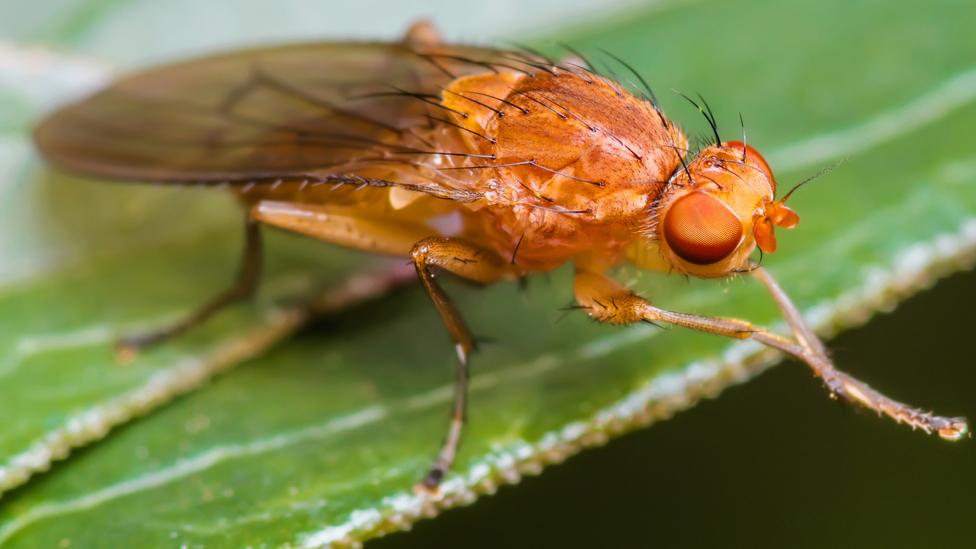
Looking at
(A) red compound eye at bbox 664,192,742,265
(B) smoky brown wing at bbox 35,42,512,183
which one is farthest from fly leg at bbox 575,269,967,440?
(B) smoky brown wing at bbox 35,42,512,183

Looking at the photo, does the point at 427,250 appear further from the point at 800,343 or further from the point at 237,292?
the point at 800,343

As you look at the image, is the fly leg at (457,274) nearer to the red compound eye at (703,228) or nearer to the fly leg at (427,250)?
the fly leg at (427,250)

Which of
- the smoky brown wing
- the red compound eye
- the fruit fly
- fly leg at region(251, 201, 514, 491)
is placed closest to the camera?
the red compound eye

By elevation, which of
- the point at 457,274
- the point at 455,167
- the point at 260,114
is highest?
the point at 260,114

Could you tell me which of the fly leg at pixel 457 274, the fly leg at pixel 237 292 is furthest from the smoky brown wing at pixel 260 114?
the fly leg at pixel 457 274

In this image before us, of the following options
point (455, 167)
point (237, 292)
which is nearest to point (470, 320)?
point (455, 167)

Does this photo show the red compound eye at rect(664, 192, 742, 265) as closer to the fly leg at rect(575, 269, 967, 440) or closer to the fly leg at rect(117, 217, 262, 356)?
the fly leg at rect(575, 269, 967, 440)

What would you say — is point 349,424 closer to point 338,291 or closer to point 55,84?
point 338,291

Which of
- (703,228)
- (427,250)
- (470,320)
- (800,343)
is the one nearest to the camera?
(703,228)
